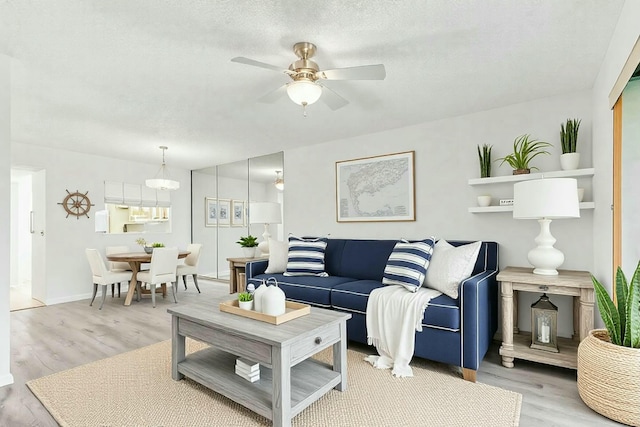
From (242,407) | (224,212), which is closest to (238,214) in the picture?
(224,212)

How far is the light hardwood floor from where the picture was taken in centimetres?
200

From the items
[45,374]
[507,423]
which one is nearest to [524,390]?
[507,423]

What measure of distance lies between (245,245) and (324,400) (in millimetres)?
3274

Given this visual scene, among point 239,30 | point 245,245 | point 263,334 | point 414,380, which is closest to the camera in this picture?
point 263,334

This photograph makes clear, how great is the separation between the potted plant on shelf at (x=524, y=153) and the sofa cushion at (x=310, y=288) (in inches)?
75.9

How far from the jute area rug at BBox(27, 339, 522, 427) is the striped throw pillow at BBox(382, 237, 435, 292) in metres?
0.66

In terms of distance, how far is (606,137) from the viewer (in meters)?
2.45

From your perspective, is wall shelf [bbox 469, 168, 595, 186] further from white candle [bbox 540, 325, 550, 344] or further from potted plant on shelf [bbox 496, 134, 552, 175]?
white candle [bbox 540, 325, 550, 344]

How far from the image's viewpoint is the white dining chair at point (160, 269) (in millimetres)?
4625

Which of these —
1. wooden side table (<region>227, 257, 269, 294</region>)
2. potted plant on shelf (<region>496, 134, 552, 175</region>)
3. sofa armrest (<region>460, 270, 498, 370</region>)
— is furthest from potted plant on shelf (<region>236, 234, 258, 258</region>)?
potted plant on shelf (<region>496, 134, 552, 175</region>)

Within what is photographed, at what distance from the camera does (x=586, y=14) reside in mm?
1913

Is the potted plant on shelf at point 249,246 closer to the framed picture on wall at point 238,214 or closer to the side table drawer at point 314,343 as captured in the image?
the framed picture on wall at point 238,214

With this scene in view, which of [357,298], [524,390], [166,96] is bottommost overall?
[524,390]

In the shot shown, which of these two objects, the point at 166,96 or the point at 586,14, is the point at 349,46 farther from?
the point at 166,96
